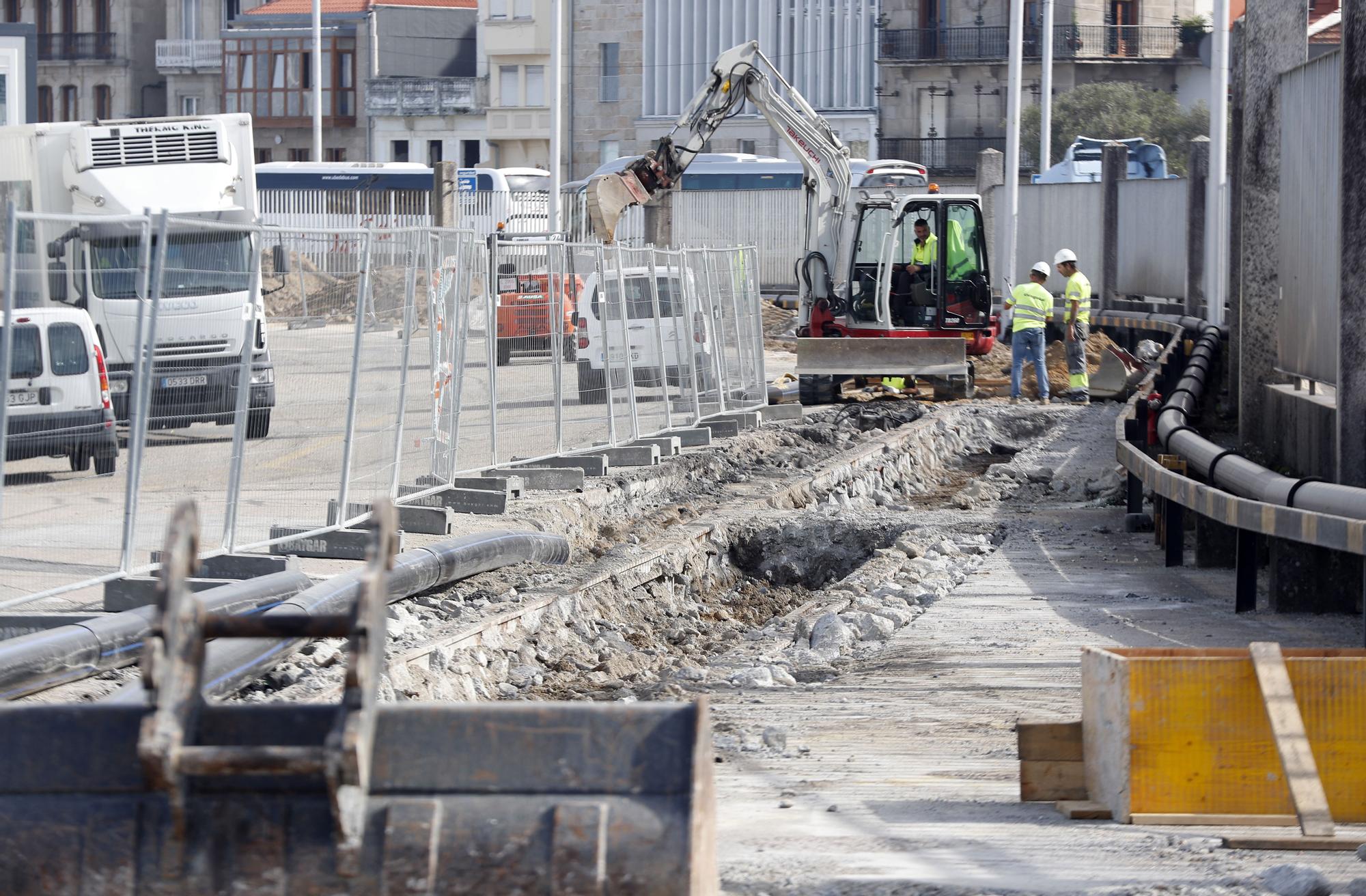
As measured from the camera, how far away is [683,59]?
63.3 metres

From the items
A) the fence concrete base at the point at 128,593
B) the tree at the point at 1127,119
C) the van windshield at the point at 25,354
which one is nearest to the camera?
the van windshield at the point at 25,354

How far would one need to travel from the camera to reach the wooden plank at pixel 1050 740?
219 inches

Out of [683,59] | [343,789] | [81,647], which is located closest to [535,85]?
[683,59]

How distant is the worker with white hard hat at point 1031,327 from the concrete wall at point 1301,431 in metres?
9.08

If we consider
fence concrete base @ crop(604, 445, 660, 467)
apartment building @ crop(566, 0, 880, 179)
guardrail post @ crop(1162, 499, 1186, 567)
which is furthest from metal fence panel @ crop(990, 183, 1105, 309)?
apartment building @ crop(566, 0, 880, 179)

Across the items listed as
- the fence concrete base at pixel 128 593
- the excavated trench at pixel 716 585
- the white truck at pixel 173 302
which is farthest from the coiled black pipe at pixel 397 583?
the white truck at pixel 173 302

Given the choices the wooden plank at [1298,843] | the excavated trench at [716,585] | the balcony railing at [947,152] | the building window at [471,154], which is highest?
the building window at [471,154]

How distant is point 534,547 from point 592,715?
23.5 feet

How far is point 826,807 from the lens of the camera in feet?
18.2

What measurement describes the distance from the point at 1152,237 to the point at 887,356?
10.4 metres

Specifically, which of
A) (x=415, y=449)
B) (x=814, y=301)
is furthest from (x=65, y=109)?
(x=415, y=449)

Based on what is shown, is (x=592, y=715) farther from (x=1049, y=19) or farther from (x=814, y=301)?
(x=1049, y=19)

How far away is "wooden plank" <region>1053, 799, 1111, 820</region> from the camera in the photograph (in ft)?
17.5

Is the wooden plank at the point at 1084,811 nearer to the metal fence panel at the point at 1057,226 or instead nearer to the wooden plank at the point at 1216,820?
the wooden plank at the point at 1216,820
